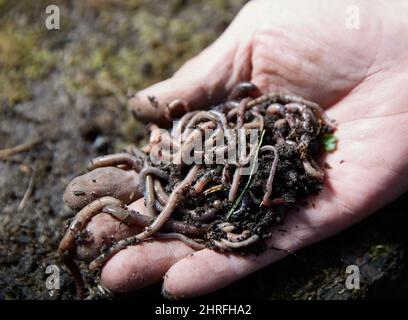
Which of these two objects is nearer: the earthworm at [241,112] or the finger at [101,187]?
the finger at [101,187]

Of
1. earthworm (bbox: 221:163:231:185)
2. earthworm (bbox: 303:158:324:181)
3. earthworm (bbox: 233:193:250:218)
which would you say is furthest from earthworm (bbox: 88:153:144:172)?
earthworm (bbox: 303:158:324:181)

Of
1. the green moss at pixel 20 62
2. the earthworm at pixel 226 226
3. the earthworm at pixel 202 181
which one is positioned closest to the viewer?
the earthworm at pixel 226 226

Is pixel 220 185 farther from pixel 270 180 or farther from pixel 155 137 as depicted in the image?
pixel 155 137

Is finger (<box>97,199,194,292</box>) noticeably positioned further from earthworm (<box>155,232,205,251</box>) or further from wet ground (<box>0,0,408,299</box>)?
wet ground (<box>0,0,408,299</box>)

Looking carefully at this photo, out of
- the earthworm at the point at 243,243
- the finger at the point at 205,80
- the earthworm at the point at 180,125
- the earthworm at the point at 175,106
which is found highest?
the finger at the point at 205,80

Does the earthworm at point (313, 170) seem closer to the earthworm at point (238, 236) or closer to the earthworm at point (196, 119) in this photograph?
the earthworm at point (238, 236)

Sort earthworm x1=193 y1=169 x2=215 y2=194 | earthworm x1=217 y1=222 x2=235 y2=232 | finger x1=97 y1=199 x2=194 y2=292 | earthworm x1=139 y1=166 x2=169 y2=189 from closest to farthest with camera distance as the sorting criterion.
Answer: finger x1=97 y1=199 x2=194 y2=292 → earthworm x1=217 y1=222 x2=235 y2=232 → earthworm x1=193 y1=169 x2=215 y2=194 → earthworm x1=139 y1=166 x2=169 y2=189

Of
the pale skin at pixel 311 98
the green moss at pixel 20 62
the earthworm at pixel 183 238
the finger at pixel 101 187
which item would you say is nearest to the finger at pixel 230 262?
the pale skin at pixel 311 98
